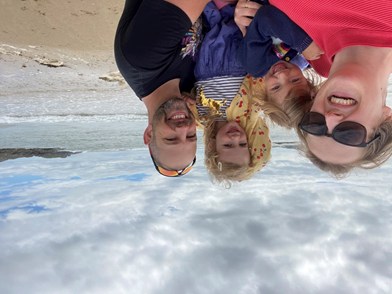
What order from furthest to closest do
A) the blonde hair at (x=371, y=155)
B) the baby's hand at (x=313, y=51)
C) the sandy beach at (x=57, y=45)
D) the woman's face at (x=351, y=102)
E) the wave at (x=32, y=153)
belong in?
1. the sandy beach at (x=57, y=45)
2. the wave at (x=32, y=153)
3. the baby's hand at (x=313, y=51)
4. the blonde hair at (x=371, y=155)
5. the woman's face at (x=351, y=102)

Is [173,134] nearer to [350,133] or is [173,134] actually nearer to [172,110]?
[172,110]

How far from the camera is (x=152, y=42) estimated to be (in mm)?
1099

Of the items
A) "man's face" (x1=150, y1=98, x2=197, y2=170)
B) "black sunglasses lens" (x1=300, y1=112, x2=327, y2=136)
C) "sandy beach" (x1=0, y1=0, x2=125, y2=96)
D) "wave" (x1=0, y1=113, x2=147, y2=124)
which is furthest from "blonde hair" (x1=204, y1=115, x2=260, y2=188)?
"sandy beach" (x1=0, y1=0, x2=125, y2=96)

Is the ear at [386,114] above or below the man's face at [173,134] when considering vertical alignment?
above

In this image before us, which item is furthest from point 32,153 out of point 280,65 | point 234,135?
point 280,65

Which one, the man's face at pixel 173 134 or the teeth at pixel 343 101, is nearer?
the teeth at pixel 343 101

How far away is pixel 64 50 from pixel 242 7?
17.3ft

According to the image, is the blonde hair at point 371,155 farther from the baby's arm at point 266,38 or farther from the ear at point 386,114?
the baby's arm at point 266,38

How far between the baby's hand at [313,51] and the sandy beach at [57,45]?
3.00 meters

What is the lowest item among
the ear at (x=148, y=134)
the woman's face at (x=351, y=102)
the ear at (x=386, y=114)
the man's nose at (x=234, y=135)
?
the ear at (x=148, y=134)

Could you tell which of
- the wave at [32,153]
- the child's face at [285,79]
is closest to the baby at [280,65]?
the child's face at [285,79]

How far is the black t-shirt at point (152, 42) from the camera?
109 centimetres

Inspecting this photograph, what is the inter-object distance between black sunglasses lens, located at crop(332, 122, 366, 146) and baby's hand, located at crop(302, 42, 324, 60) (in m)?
0.26

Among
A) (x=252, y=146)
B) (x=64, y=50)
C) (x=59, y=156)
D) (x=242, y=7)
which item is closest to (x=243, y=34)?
(x=242, y=7)
